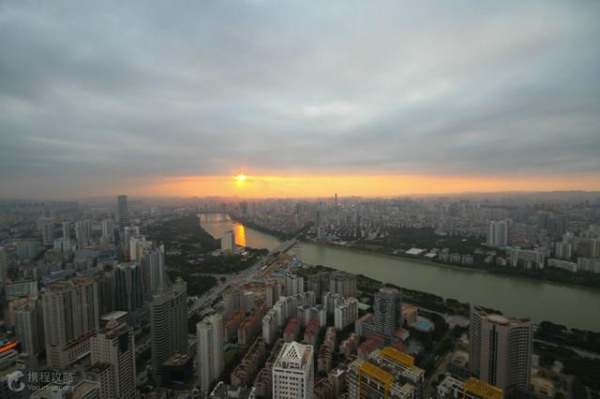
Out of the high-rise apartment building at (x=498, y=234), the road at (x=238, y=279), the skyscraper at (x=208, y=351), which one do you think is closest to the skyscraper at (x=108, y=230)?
the road at (x=238, y=279)

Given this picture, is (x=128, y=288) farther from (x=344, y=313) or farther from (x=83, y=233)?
(x=83, y=233)

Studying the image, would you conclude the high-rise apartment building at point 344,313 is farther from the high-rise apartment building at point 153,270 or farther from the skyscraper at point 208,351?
the high-rise apartment building at point 153,270

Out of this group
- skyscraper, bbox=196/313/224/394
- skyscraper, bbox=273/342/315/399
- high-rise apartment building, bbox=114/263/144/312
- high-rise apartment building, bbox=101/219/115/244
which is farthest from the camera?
high-rise apartment building, bbox=101/219/115/244

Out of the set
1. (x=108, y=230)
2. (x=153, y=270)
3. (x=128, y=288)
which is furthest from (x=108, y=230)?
(x=128, y=288)

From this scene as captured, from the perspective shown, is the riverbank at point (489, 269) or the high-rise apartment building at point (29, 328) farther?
the riverbank at point (489, 269)

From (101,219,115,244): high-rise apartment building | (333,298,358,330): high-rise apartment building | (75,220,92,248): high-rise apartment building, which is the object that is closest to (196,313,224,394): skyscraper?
(333,298,358,330): high-rise apartment building

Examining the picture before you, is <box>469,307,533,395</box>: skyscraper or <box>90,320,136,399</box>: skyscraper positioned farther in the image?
<box>469,307,533,395</box>: skyscraper

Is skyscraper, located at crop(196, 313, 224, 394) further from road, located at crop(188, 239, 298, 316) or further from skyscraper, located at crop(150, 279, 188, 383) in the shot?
road, located at crop(188, 239, 298, 316)
